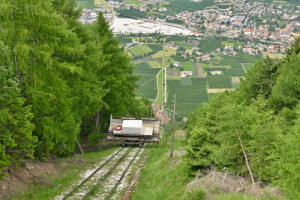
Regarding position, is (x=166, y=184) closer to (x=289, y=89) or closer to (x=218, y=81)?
(x=289, y=89)

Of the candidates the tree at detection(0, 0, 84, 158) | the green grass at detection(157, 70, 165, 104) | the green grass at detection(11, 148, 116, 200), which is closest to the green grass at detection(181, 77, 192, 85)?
the green grass at detection(157, 70, 165, 104)

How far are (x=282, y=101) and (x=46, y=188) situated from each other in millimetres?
17988

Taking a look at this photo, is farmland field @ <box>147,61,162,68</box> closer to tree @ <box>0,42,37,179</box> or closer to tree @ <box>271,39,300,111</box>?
tree @ <box>271,39,300,111</box>

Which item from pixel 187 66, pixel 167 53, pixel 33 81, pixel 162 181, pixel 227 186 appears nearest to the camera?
pixel 227 186

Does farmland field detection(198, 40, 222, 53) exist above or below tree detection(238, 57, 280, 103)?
below

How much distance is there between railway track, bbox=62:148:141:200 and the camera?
643 inches

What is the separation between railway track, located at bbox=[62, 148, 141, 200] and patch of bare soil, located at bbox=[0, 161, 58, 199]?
6.55ft

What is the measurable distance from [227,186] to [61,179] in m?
10.3

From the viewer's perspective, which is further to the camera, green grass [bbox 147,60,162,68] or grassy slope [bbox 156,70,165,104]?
green grass [bbox 147,60,162,68]

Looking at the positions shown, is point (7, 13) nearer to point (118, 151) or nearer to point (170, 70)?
point (118, 151)

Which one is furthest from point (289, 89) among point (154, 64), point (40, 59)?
point (154, 64)

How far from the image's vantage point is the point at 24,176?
52.6 feet

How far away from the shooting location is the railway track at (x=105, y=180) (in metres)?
16.3

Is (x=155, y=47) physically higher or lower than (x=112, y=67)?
lower
